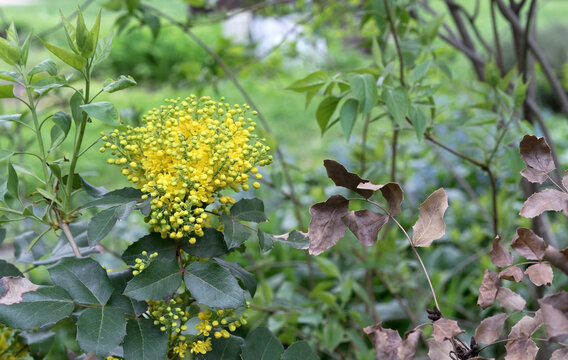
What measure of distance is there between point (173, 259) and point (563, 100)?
1431mm

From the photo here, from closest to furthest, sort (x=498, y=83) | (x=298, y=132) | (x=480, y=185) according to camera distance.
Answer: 1. (x=498, y=83)
2. (x=480, y=185)
3. (x=298, y=132)

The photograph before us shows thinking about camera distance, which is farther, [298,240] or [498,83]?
[498,83]

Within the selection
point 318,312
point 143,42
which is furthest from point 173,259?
point 143,42

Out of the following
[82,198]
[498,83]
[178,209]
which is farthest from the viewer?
[498,83]

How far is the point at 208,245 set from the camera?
75 cm

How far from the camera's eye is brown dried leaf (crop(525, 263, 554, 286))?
0.60 metres

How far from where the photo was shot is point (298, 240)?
76 centimetres

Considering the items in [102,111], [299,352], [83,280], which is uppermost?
[102,111]

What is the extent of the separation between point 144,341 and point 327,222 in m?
0.27

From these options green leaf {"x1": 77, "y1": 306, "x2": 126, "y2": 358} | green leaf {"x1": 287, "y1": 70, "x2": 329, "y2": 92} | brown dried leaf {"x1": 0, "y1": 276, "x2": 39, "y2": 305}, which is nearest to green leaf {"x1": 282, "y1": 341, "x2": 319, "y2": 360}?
green leaf {"x1": 77, "y1": 306, "x2": 126, "y2": 358}

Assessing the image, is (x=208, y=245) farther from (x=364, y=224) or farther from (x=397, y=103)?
(x=397, y=103)

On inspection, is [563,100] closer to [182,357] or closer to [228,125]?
[228,125]

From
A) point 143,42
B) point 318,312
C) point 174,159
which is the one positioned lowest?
point 143,42

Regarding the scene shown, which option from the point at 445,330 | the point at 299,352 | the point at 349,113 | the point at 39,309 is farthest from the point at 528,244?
the point at 39,309
